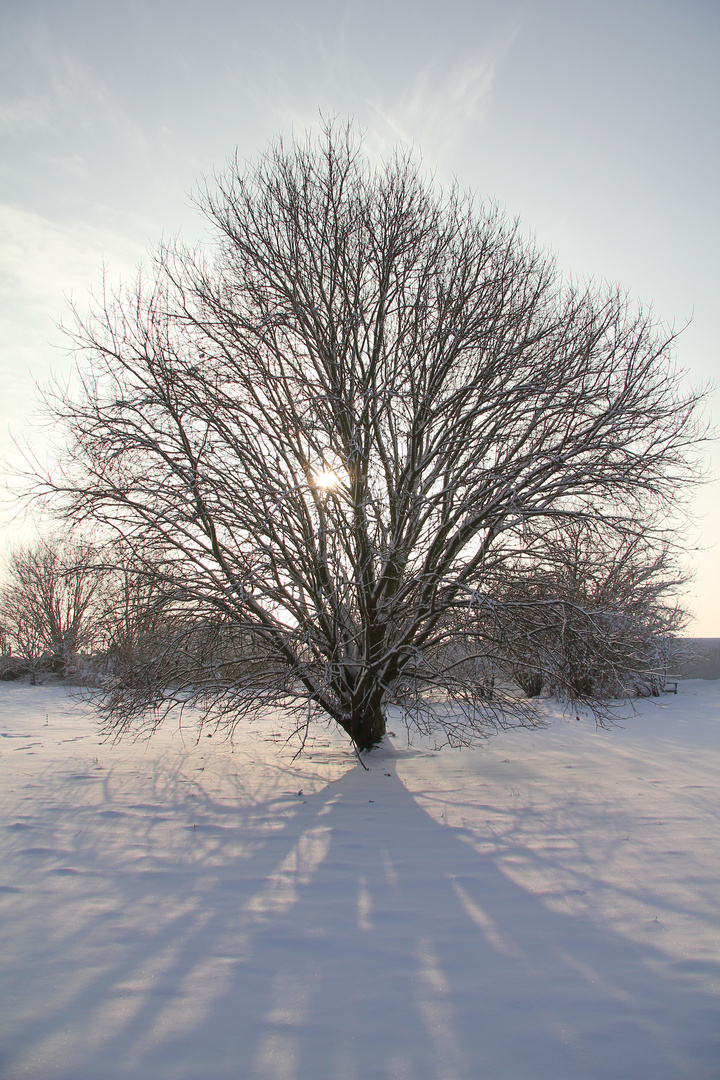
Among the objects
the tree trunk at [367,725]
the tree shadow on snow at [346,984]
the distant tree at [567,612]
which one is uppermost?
the distant tree at [567,612]

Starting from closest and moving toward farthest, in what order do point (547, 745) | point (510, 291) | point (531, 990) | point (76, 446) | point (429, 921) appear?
point (531, 990)
point (429, 921)
point (76, 446)
point (510, 291)
point (547, 745)

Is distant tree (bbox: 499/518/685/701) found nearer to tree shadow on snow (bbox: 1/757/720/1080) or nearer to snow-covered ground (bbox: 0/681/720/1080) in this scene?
snow-covered ground (bbox: 0/681/720/1080)

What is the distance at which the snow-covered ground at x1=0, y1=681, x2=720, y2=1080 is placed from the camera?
96.7 inches

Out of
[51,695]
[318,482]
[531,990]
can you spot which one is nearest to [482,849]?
[531,990]

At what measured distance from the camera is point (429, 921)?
143 inches

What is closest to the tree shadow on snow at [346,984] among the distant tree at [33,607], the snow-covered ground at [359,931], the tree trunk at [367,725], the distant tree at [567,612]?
the snow-covered ground at [359,931]

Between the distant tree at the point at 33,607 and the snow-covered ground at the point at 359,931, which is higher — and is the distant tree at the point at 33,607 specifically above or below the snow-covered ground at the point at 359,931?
above

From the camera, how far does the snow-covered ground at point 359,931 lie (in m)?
2.46

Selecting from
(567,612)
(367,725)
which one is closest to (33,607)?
(367,725)

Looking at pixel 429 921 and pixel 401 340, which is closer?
pixel 429 921

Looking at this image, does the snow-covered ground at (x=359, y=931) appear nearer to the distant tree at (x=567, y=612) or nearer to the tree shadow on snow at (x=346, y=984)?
the tree shadow on snow at (x=346, y=984)

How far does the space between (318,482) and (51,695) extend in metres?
20.2

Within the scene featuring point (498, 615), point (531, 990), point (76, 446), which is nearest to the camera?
point (531, 990)

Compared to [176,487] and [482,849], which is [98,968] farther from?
[176,487]
